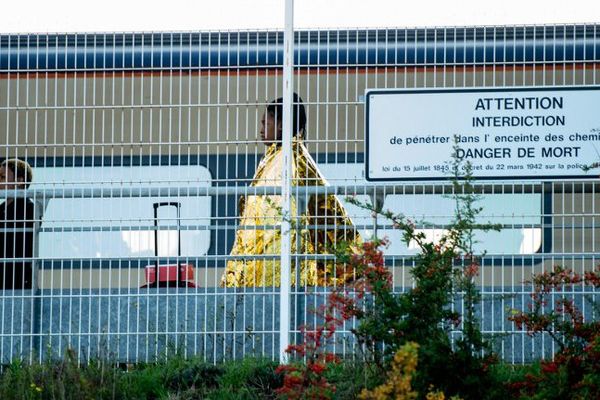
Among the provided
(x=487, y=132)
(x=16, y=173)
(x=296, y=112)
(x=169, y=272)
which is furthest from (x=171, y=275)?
(x=487, y=132)

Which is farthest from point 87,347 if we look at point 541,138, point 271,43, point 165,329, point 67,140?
point 541,138

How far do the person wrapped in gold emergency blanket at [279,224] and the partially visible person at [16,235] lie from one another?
1.36m

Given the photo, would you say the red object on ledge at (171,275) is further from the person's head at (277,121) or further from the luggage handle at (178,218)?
the person's head at (277,121)

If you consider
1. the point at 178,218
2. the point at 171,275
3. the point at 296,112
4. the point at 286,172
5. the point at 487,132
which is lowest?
the point at 171,275

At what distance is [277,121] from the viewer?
37.8 feet

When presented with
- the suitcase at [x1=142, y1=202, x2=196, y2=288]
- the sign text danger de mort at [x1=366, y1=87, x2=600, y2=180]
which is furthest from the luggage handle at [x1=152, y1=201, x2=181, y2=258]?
the sign text danger de mort at [x1=366, y1=87, x2=600, y2=180]

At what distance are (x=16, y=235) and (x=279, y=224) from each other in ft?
5.98

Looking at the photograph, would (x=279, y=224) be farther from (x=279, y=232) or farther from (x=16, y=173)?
(x=16, y=173)

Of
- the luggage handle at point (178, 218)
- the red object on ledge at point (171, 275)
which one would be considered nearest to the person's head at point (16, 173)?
the luggage handle at point (178, 218)

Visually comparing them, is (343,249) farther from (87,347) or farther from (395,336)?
(87,347)

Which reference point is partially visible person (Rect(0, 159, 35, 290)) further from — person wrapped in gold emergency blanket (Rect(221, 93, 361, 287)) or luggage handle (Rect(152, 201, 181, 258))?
person wrapped in gold emergency blanket (Rect(221, 93, 361, 287))

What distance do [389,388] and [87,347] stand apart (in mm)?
4238

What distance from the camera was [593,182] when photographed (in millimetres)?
11211

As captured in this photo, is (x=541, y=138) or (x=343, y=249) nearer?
(x=343, y=249)
